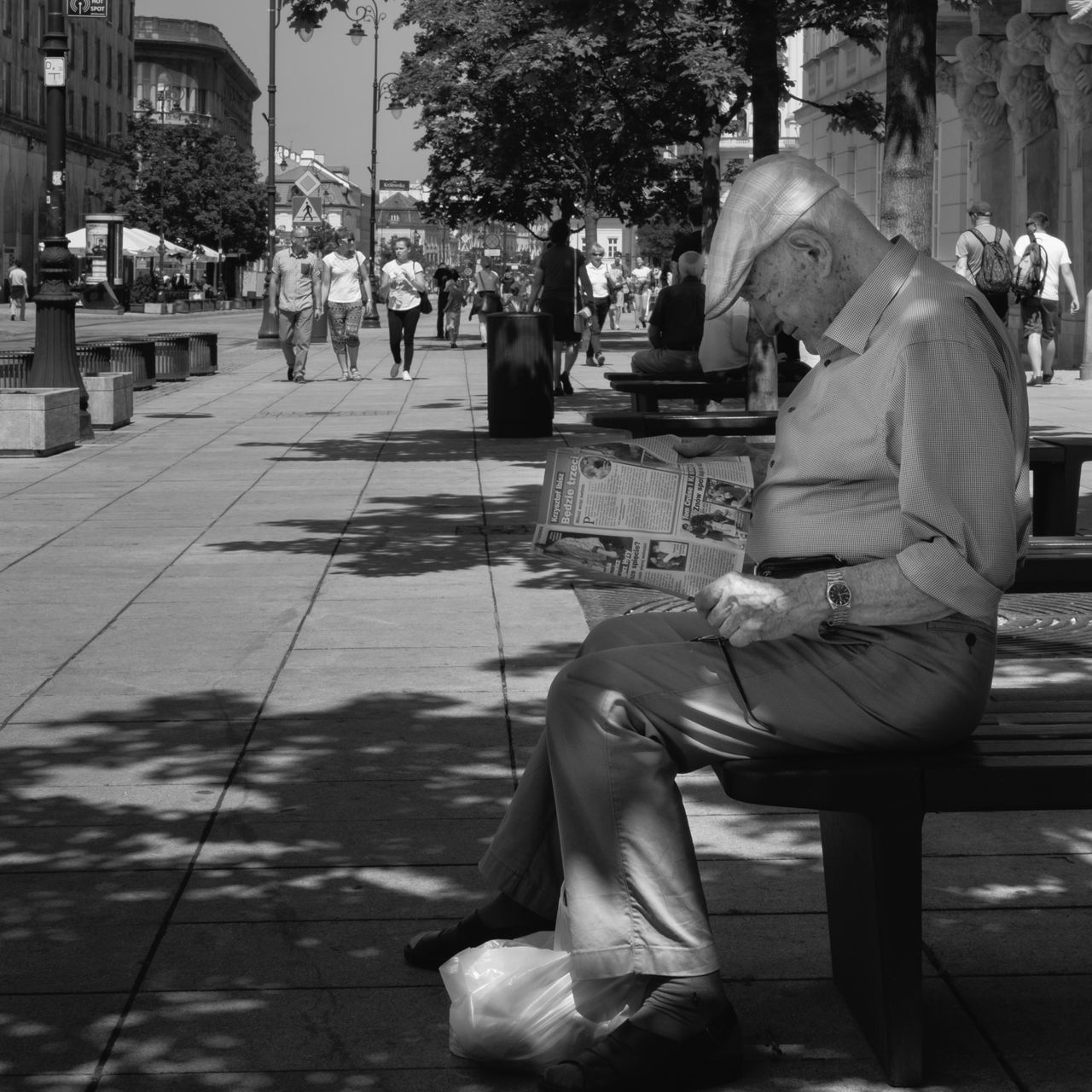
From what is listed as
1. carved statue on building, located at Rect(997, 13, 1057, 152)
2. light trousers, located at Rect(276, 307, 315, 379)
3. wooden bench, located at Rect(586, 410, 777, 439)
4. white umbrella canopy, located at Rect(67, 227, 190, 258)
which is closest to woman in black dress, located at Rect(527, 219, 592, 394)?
light trousers, located at Rect(276, 307, 315, 379)

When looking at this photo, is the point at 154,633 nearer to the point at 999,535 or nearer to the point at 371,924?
the point at 371,924

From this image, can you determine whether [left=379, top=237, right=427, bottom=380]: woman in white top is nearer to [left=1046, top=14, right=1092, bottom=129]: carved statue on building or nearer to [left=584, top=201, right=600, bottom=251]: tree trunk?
[left=1046, top=14, right=1092, bottom=129]: carved statue on building

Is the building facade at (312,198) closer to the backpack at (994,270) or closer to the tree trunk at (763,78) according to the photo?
the backpack at (994,270)

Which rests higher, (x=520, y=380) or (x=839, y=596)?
(x=520, y=380)

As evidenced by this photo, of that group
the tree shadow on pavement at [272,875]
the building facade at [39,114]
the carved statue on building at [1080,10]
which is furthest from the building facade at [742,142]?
the building facade at [39,114]

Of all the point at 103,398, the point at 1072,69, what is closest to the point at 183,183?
the point at 1072,69

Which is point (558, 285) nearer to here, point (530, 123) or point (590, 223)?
point (530, 123)

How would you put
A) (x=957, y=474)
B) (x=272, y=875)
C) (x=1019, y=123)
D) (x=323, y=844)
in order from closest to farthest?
1. (x=957, y=474)
2. (x=272, y=875)
3. (x=323, y=844)
4. (x=1019, y=123)

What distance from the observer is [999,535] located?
2.96m

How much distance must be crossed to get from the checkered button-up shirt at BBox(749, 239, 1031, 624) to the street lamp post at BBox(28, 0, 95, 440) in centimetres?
1193

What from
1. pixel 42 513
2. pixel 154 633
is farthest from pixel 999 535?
pixel 42 513

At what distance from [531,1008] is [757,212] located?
135cm

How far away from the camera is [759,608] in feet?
9.84

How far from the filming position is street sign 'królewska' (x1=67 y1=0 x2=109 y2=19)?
1611 centimetres
